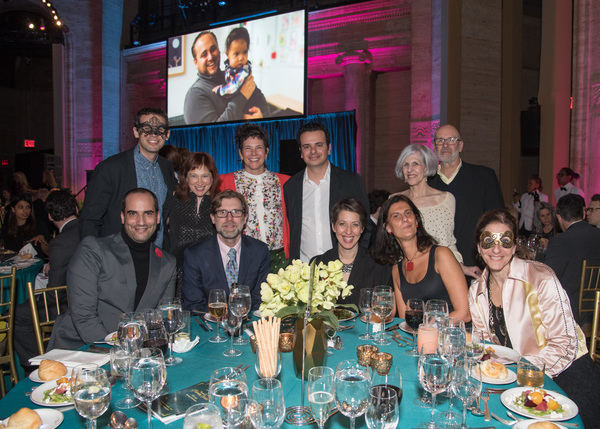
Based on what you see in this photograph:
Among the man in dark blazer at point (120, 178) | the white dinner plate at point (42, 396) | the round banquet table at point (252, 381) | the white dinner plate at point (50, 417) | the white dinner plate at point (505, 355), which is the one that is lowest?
the round banquet table at point (252, 381)

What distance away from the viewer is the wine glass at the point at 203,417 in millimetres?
1111

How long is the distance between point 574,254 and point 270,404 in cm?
362

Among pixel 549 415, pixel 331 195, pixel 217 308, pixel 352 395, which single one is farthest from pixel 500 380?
pixel 331 195

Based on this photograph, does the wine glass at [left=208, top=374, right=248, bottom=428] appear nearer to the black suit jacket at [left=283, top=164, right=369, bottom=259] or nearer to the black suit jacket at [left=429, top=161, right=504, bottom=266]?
the black suit jacket at [left=283, top=164, right=369, bottom=259]

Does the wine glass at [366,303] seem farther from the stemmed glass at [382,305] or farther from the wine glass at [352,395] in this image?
the wine glass at [352,395]

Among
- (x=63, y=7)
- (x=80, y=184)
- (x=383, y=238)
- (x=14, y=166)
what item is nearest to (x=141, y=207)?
(x=383, y=238)

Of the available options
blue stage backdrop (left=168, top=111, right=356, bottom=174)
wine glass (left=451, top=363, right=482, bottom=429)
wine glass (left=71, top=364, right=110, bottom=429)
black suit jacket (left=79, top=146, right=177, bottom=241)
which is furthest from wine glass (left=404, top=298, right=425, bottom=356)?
blue stage backdrop (left=168, top=111, right=356, bottom=174)

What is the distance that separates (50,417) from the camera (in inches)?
53.4

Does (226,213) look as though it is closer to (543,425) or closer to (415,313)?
(415,313)

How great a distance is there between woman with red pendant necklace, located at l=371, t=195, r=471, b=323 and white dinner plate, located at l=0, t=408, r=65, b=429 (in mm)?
1841

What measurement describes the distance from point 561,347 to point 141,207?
2234mm

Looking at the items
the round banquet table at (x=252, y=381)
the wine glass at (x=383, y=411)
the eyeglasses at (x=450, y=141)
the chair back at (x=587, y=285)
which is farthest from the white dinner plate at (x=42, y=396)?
the chair back at (x=587, y=285)

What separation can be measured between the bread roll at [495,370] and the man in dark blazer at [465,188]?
1967 mm

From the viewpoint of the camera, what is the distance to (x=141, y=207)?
8.74 ft
